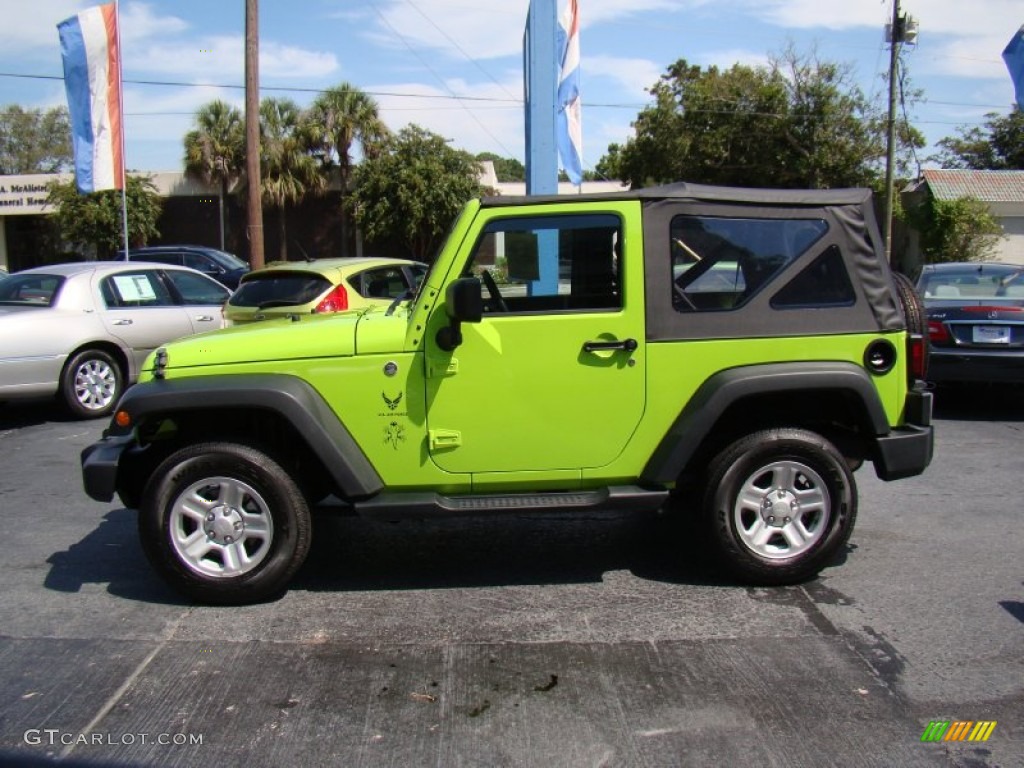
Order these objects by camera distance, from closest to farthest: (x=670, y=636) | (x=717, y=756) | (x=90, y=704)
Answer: (x=717, y=756) → (x=90, y=704) → (x=670, y=636)

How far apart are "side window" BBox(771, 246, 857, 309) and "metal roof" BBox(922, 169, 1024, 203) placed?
30.3m

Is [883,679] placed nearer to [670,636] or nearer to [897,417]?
[670,636]

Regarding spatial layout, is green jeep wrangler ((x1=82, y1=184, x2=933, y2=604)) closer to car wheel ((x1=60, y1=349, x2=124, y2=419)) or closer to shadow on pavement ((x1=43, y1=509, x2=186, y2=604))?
shadow on pavement ((x1=43, y1=509, x2=186, y2=604))

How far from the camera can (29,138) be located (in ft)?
211

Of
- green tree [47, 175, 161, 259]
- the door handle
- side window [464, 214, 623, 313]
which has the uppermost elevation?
green tree [47, 175, 161, 259]

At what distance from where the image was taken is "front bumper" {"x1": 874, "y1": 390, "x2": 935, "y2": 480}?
462cm

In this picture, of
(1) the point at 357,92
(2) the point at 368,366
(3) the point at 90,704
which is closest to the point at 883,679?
(2) the point at 368,366

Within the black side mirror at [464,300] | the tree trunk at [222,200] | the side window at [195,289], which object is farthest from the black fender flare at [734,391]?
the tree trunk at [222,200]

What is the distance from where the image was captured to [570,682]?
370 cm

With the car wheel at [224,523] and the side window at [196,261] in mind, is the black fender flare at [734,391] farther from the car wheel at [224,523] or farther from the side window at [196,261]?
the side window at [196,261]

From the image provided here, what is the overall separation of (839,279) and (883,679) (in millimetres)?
1941

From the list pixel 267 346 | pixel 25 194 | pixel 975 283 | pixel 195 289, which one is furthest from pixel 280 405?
pixel 25 194

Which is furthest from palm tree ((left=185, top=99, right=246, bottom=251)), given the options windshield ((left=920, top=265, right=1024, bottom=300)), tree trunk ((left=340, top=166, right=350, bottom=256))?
windshield ((left=920, top=265, right=1024, bottom=300))

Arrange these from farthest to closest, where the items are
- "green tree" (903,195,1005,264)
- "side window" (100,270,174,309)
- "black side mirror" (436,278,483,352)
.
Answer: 1. "green tree" (903,195,1005,264)
2. "side window" (100,270,174,309)
3. "black side mirror" (436,278,483,352)
